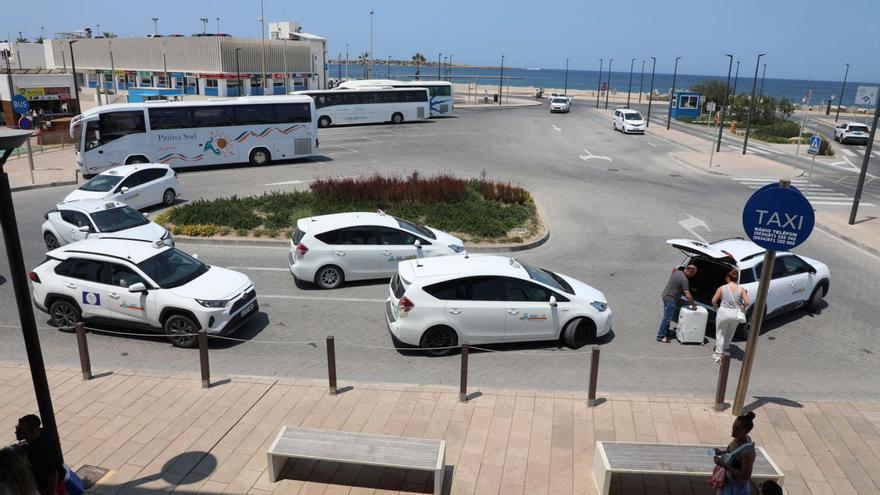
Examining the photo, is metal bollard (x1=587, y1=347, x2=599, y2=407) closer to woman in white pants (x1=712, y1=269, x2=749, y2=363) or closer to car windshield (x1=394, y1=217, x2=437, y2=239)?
woman in white pants (x1=712, y1=269, x2=749, y2=363)

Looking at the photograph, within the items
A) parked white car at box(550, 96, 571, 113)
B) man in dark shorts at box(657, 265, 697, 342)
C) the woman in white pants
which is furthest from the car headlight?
parked white car at box(550, 96, 571, 113)

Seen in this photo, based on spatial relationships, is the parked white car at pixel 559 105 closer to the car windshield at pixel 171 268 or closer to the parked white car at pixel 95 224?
the parked white car at pixel 95 224

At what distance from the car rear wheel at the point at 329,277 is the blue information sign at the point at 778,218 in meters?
8.80

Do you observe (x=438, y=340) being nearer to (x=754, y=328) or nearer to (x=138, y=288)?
(x=754, y=328)

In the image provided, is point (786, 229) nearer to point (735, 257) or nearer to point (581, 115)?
point (735, 257)

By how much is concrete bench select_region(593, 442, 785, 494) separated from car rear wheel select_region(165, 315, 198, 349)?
735cm

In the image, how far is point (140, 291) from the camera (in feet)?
36.5

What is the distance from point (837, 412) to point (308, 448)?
738cm

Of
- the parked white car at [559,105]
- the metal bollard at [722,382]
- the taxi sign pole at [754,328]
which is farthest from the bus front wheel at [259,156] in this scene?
the parked white car at [559,105]

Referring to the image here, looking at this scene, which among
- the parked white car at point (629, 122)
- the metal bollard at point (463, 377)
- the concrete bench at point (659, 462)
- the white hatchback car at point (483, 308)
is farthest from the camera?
the parked white car at point (629, 122)

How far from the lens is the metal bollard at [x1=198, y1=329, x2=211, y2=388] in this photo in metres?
9.11

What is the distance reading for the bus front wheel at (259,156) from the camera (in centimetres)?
3112

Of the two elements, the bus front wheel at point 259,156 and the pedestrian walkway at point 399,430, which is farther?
the bus front wheel at point 259,156

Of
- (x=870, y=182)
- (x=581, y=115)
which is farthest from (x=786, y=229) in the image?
(x=581, y=115)
